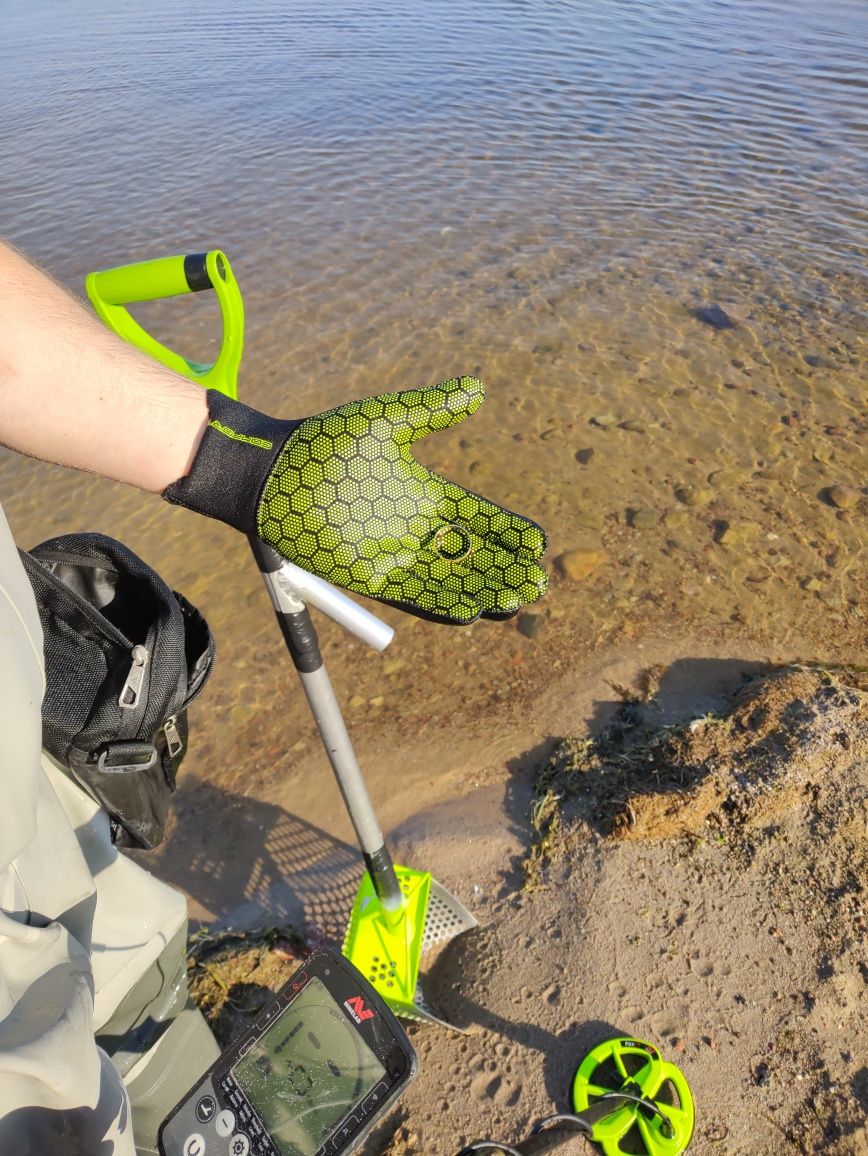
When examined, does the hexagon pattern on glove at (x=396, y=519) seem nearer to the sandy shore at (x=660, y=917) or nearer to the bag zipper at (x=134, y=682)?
the bag zipper at (x=134, y=682)

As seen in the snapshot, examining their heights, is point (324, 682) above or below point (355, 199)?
below

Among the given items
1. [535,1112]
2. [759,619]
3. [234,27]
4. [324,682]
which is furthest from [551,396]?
[234,27]

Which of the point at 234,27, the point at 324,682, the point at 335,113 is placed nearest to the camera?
the point at 324,682

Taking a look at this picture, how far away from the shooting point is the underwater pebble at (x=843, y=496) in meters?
4.52

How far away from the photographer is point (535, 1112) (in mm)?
2225

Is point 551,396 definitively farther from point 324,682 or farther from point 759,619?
point 324,682

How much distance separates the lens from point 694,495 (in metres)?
4.70

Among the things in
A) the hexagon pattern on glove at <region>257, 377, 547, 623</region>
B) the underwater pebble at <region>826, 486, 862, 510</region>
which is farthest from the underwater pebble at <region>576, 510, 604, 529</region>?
the hexagon pattern on glove at <region>257, 377, 547, 623</region>

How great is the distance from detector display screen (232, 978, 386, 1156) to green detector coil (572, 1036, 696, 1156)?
2.76 feet

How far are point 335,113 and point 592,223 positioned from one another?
17.3 feet

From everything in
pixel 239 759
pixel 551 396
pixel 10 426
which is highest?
pixel 10 426

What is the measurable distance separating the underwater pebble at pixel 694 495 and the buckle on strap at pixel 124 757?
149 inches

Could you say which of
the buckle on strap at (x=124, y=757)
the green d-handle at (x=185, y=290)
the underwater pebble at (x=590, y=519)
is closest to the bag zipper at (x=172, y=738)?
the buckle on strap at (x=124, y=757)

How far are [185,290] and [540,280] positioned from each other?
18.1 feet
